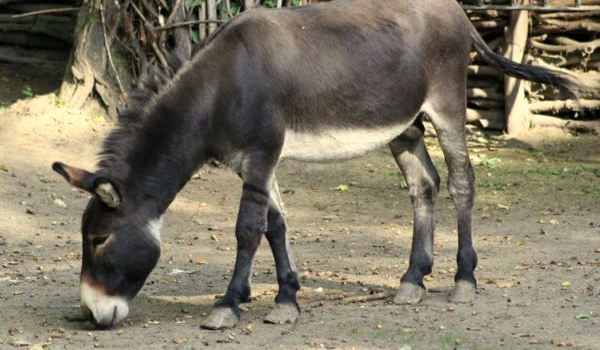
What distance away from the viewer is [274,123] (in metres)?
6.48

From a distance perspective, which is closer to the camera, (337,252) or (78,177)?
(78,177)

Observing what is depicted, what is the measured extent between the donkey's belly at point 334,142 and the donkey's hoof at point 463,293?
3.64ft

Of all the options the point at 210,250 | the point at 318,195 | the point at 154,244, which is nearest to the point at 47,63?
the point at 318,195

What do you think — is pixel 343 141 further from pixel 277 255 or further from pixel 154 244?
pixel 154 244

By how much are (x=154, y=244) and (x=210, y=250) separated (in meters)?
2.57

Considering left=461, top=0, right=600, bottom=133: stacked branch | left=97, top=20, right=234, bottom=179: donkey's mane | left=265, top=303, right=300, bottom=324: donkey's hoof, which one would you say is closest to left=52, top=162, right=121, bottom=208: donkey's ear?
left=97, top=20, right=234, bottom=179: donkey's mane

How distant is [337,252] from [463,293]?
1.83 m

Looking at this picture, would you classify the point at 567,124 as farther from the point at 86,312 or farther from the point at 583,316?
the point at 86,312

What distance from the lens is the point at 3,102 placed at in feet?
41.2

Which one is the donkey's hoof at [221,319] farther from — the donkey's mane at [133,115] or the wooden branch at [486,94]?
the wooden branch at [486,94]

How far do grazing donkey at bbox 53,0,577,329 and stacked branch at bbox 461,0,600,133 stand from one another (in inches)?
222

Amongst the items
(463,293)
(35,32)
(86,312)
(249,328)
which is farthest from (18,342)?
(35,32)

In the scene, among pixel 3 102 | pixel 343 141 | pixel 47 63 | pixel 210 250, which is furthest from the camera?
pixel 47 63

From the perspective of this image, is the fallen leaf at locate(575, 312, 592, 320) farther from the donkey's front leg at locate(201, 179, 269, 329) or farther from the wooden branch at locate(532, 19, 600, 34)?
the wooden branch at locate(532, 19, 600, 34)
